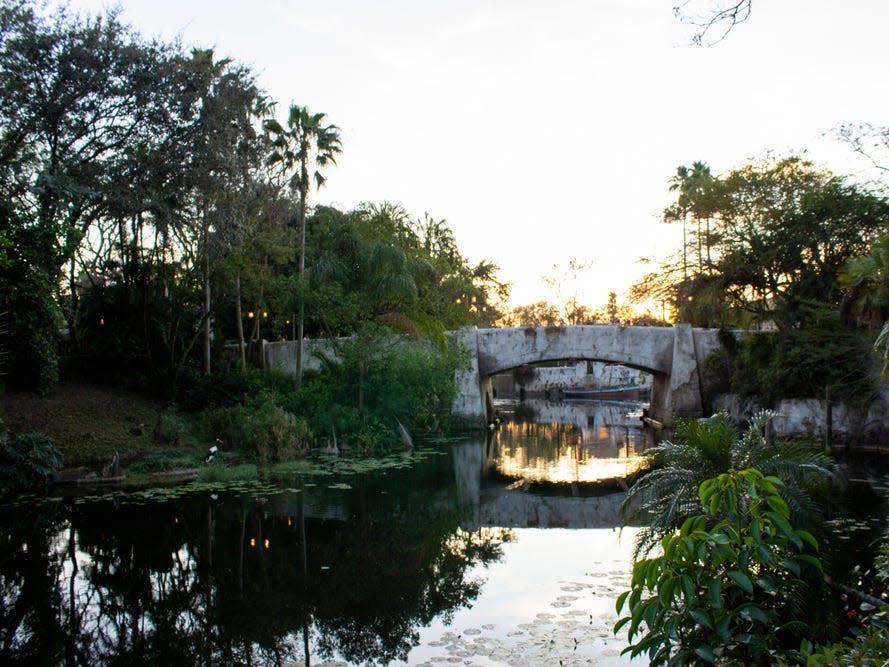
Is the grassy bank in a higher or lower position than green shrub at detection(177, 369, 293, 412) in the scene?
lower

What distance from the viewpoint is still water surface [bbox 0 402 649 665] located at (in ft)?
21.2

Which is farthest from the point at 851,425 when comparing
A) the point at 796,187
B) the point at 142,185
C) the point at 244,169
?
the point at 142,185

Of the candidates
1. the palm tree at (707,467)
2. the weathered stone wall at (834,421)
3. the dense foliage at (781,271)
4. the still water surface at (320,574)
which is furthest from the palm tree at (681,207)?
the palm tree at (707,467)

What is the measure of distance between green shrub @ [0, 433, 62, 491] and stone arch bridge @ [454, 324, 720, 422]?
14.2m

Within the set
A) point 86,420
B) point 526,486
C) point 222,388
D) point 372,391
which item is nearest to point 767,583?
point 526,486

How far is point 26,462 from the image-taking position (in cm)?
1463

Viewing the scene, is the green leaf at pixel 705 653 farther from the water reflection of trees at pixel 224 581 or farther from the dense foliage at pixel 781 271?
the dense foliage at pixel 781 271

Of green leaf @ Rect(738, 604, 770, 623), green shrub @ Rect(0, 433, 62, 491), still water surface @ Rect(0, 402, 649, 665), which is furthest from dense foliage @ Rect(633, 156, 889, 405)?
green shrub @ Rect(0, 433, 62, 491)

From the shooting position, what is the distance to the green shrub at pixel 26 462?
14.5 m

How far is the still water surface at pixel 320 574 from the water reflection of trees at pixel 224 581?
0.03 meters

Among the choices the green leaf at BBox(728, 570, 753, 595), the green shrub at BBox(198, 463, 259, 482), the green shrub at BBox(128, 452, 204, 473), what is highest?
the green leaf at BBox(728, 570, 753, 595)

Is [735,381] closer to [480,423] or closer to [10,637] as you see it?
[480,423]

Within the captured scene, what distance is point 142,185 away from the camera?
18734mm

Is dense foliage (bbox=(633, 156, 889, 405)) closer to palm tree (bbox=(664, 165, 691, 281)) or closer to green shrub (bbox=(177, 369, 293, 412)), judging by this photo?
palm tree (bbox=(664, 165, 691, 281))
